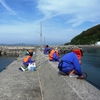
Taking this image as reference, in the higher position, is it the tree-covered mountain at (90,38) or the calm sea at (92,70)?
the tree-covered mountain at (90,38)

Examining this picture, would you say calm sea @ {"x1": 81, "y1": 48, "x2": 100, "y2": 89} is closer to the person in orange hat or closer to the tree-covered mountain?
the person in orange hat

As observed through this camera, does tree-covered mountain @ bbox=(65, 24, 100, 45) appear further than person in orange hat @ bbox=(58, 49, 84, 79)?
Yes

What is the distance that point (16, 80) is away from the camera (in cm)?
1007

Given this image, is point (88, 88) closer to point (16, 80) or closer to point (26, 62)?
point (16, 80)

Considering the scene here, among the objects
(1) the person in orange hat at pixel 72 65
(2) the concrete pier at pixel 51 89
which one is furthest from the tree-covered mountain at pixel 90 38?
(1) the person in orange hat at pixel 72 65

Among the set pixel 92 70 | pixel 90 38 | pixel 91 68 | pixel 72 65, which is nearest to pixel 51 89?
pixel 72 65

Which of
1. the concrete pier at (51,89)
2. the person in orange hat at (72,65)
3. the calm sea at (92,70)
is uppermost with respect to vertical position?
the person in orange hat at (72,65)

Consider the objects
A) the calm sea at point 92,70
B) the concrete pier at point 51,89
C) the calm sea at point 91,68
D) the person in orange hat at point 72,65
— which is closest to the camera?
the concrete pier at point 51,89

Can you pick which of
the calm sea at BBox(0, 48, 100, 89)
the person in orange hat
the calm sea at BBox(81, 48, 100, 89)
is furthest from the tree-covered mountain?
the person in orange hat

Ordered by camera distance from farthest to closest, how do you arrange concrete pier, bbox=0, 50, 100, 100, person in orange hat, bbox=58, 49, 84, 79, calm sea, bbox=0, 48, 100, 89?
calm sea, bbox=0, 48, 100, 89 < person in orange hat, bbox=58, 49, 84, 79 < concrete pier, bbox=0, 50, 100, 100

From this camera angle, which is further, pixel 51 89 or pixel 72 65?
pixel 72 65

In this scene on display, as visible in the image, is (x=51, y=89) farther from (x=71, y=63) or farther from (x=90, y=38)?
(x=90, y=38)

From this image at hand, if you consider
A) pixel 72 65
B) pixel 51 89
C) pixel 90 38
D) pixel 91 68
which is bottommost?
pixel 91 68

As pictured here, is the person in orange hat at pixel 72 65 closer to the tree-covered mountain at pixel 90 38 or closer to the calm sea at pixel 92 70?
the calm sea at pixel 92 70
